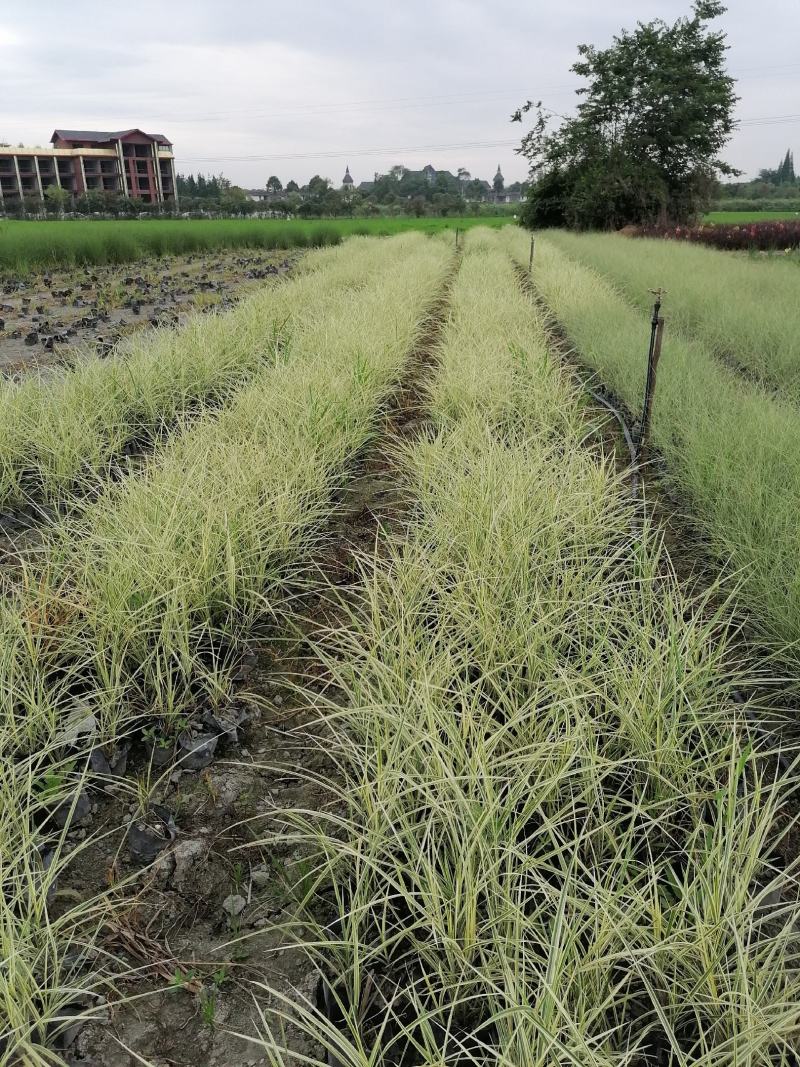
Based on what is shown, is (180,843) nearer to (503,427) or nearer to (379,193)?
(503,427)

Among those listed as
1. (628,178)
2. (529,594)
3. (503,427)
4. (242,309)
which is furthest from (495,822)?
(628,178)

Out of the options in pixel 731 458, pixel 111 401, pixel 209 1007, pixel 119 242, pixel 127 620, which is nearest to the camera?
pixel 209 1007

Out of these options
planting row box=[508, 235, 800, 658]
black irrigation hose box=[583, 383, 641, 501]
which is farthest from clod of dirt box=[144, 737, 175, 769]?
black irrigation hose box=[583, 383, 641, 501]

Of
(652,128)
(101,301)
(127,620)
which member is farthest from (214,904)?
(652,128)

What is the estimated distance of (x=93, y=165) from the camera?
53.9m

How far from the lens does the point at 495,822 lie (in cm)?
126

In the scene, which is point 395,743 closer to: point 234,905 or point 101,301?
point 234,905

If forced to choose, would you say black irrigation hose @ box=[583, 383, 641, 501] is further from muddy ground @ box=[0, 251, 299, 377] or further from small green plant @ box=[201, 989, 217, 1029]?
muddy ground @ box=[0, 251, 299, 377]

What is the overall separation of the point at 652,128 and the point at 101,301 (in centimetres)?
2069

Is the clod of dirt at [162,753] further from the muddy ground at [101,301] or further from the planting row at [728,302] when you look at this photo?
the muddy ground at [101,301]

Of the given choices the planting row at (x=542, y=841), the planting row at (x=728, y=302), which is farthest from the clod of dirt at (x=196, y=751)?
the planting row at (x=728, y=302)

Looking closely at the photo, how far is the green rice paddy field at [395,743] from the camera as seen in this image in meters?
1.09

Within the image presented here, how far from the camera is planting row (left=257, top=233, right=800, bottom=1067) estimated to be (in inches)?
40.5

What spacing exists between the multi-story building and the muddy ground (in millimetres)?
44196
